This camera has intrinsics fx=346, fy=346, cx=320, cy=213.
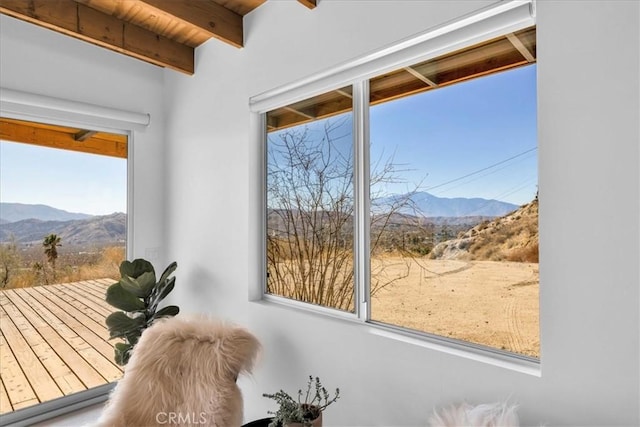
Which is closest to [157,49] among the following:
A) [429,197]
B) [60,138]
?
[60,138]

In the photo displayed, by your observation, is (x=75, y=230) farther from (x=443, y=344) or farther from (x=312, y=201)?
(x=443, y=344)

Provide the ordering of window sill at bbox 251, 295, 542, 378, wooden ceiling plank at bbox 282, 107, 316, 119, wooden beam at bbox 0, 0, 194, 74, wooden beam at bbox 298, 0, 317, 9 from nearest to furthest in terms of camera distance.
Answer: window sill at bbox 251, 295, 542, 378
wooden beam at bbox 298, 0, 317, 9
wooden beam at bbox 0, 0, 194, 74
wooden ceiling plank at bbox 282, 107, 316, 119

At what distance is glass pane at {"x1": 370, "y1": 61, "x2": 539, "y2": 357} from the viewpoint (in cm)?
127

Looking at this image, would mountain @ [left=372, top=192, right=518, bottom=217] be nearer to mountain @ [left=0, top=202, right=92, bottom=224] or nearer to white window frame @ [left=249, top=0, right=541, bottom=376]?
white window frame @ [left=249, top=0, right=541, bottom=376]

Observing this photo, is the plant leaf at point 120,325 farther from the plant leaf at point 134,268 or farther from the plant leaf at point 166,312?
the plant leaf at point 134,268

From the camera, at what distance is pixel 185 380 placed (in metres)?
1.58

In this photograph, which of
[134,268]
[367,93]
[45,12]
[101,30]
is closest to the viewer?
[367,93]

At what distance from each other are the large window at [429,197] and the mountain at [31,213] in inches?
65.4

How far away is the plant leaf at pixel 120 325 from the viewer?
2.12m

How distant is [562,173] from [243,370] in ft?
4.87

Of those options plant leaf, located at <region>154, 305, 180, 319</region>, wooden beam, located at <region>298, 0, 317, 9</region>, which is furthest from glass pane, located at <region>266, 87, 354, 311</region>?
plant leaf, located at <region>154, 305, 180, 319</region>

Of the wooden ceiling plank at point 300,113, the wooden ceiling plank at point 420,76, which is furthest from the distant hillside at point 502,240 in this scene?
the wooden ceiling plank at point 300,113

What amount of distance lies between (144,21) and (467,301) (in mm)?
2480

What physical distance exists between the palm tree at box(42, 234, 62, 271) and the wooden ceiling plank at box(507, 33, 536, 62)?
2.87 m
